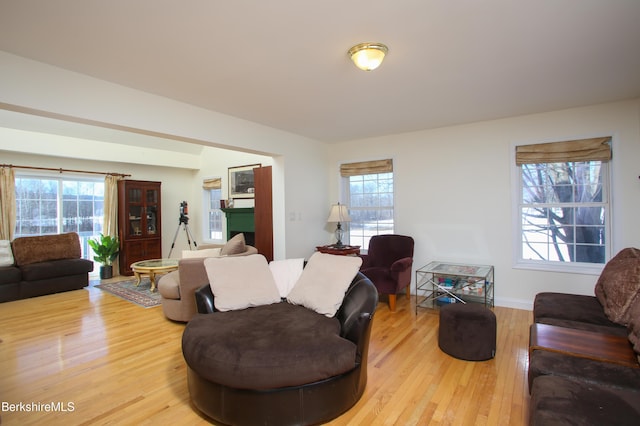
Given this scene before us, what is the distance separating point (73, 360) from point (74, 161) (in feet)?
14.9

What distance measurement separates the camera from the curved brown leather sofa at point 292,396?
6.01 feet

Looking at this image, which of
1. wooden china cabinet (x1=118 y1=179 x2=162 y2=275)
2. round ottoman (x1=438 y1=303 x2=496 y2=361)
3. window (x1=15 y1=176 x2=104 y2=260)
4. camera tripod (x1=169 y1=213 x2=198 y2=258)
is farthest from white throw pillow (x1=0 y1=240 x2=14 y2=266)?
round ottoman (x1=438 y1=303 x2=496 y2=361)

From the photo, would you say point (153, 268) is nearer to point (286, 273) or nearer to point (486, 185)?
point (286, 273)

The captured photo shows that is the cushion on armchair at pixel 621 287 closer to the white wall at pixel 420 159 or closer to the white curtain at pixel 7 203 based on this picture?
the white wall at pixel 420 159

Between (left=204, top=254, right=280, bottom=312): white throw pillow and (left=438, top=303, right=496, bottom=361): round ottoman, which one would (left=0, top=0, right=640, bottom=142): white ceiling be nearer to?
(left=204, top=254, right=280, bottom=312): white throw pillow

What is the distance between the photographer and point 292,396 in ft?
6.05

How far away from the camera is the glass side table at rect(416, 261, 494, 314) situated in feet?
12.5

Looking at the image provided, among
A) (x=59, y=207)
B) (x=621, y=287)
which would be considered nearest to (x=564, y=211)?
(x=621, y=287)

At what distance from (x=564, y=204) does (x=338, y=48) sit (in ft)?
11.2

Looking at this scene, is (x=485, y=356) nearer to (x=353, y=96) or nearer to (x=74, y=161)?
(x=353, y=96)

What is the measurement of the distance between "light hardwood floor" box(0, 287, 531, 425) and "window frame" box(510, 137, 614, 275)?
62 cm

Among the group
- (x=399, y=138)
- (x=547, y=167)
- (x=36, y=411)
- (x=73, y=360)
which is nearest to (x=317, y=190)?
(x=399, y=138)

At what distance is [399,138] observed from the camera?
4.93 m

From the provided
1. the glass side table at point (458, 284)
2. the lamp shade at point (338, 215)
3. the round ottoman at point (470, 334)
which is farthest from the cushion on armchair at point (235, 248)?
the round ottoman at point (470, 334)
